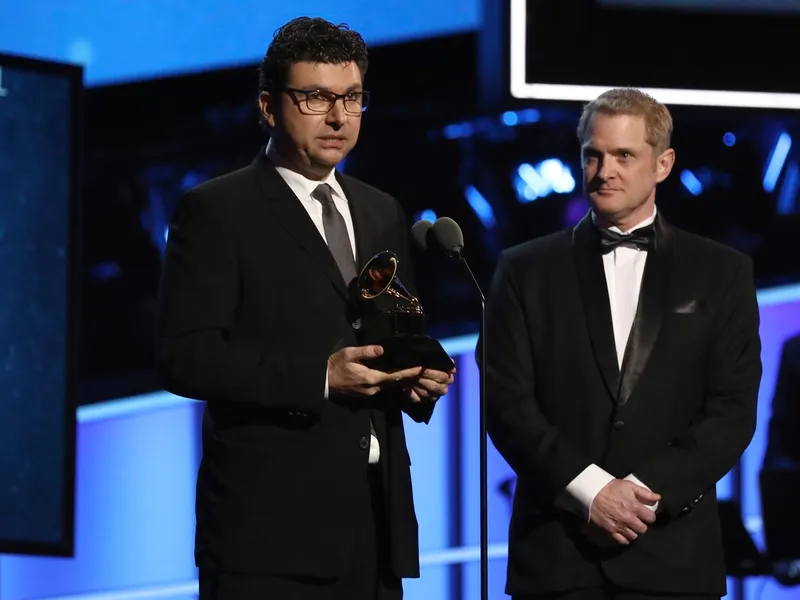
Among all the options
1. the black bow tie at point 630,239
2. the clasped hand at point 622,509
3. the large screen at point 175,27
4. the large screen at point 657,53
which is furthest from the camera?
the large screen at point 175,27

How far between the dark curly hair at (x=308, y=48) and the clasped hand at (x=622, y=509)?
115cm

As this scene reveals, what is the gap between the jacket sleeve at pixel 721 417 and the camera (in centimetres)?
317

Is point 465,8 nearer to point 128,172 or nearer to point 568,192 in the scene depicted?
point 568,192

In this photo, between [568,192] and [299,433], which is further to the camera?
[568,192]

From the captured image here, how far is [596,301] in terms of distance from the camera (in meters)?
3.33

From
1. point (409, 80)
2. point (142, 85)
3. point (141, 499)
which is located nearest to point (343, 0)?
point (409, 80)

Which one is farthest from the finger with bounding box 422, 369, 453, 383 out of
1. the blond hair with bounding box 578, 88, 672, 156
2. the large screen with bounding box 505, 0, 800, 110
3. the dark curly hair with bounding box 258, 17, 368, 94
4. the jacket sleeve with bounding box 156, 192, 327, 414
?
the large screen with bounding box 505, 0, 800, 110

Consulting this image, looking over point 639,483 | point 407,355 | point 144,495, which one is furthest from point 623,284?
point 144,495

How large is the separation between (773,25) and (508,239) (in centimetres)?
125

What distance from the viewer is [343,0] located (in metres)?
5.00

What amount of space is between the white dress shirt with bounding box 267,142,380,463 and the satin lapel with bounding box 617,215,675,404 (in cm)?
72

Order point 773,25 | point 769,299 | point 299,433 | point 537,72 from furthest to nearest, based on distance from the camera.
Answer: point 769,299
point 773,25
point 537,72
point 299,433

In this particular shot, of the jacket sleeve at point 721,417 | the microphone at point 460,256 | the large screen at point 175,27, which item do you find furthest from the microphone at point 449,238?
the large screen at point 175,27

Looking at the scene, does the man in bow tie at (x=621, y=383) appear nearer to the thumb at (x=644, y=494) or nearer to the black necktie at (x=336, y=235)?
the thumb at (x=644, y=494)
